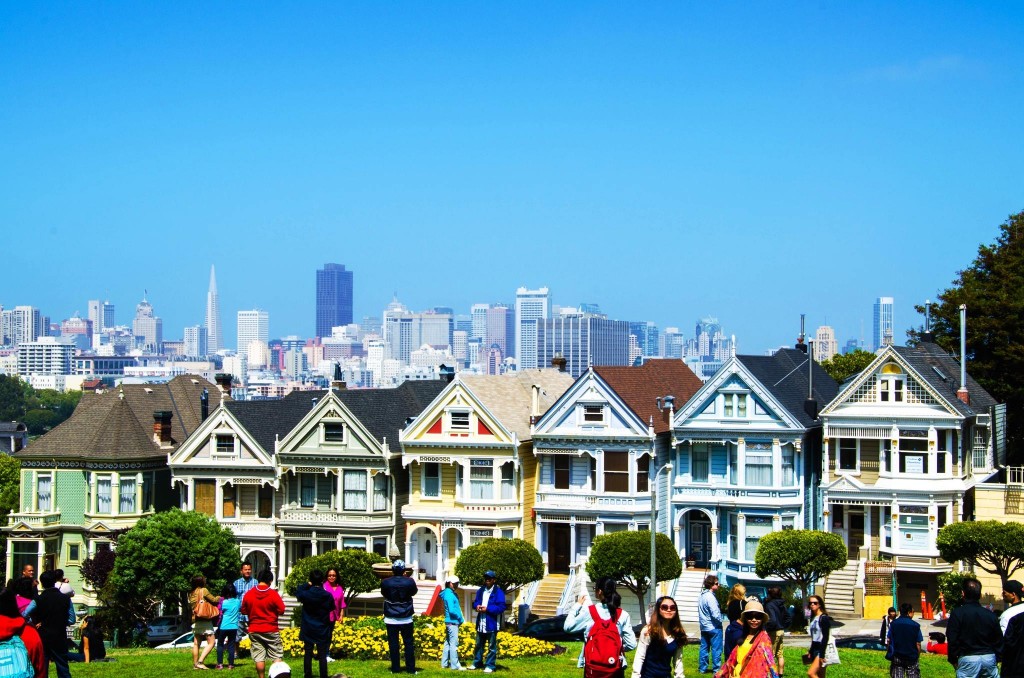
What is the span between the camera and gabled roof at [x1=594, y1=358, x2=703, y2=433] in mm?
53000

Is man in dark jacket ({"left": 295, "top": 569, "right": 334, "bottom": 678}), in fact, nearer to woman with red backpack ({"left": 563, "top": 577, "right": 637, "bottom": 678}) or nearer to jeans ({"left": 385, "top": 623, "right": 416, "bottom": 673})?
jeans ({"left": 385, "top": 623, "right": 416, "bottom": 673})

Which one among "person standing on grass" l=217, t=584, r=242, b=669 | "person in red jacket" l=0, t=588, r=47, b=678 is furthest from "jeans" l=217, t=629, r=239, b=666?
"person in red jacket" l=0, t=588, r=47, b=678

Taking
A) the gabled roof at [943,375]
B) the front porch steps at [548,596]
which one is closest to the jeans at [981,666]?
the gabled roof at [943,375]

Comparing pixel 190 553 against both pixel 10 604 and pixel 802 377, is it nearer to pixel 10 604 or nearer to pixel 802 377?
pixel 802 377

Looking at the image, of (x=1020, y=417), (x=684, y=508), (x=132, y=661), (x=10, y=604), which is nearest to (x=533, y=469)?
(x=684, y=508)

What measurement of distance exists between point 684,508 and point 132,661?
24591 mm

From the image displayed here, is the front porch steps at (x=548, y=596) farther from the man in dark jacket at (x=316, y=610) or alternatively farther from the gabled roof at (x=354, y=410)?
the man in dark jacket at (x=316, y=610)

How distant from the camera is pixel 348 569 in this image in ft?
163

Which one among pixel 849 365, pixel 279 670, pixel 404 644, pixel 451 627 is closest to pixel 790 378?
pixel 849 365

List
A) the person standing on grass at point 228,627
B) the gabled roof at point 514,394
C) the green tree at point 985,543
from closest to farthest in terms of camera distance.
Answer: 1. the person standing on grass at point 228,627
2. the green tree at point 985,543
3. the gabled roof at point 514,394

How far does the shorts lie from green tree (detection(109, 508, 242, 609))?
27.1m

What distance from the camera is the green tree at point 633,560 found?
48.4m

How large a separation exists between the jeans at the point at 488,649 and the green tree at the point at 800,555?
1974cm

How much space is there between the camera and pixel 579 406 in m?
53.2
